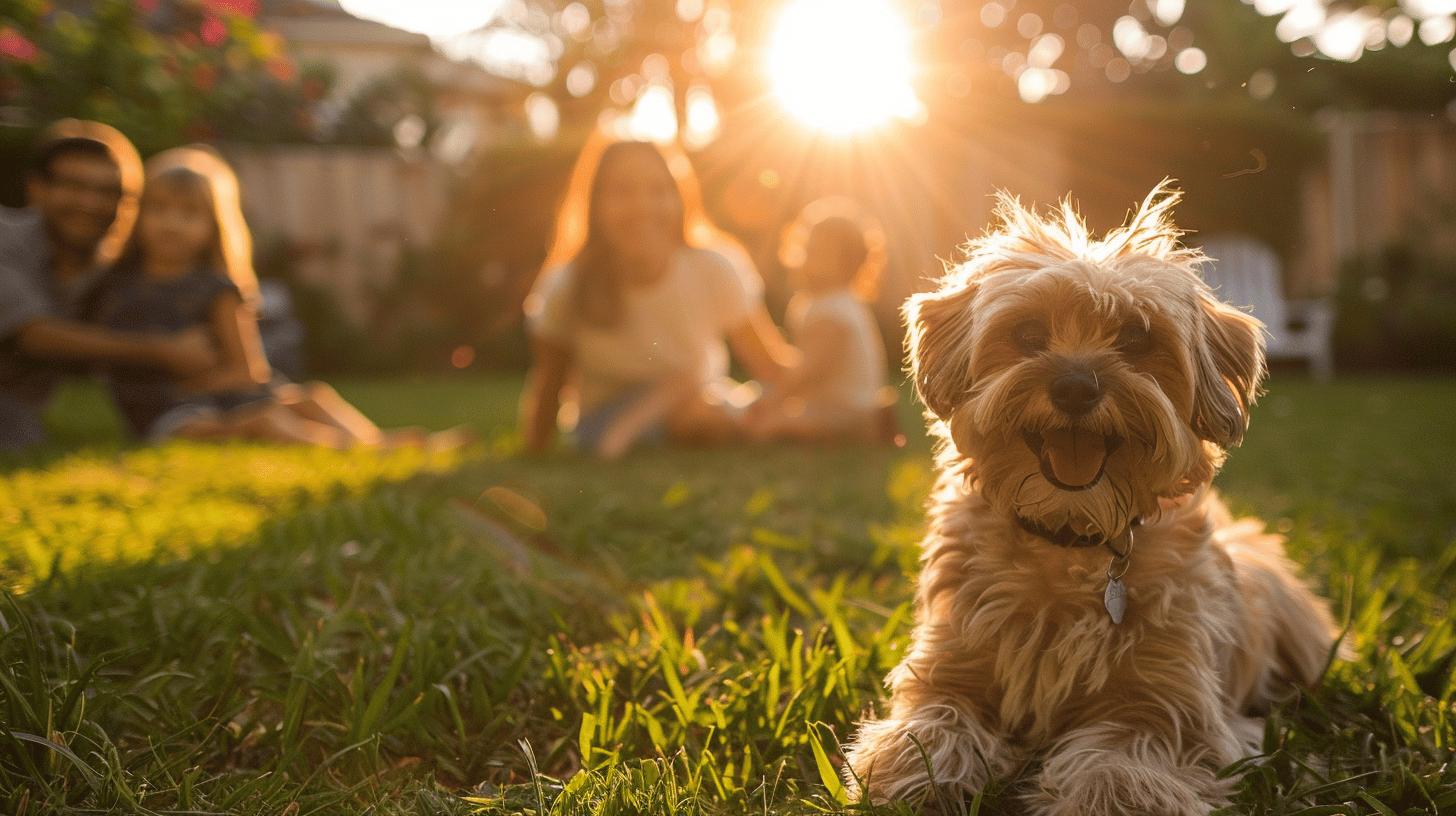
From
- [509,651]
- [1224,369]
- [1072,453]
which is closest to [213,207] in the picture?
[509,651]

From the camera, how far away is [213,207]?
21.5ft

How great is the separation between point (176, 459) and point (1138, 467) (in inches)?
187

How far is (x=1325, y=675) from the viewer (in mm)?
2262

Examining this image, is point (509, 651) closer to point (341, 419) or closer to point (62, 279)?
point (341, 419)

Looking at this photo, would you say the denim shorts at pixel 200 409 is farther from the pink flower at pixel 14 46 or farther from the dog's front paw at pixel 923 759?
the dog's front paw at pixel 923 759

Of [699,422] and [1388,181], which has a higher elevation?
[1388,181]

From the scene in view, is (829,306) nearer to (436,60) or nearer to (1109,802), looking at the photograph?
(1109,802)

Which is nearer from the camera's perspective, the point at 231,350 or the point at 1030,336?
the point at 1030,336

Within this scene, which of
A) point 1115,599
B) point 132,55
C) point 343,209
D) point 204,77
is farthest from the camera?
point 343,209

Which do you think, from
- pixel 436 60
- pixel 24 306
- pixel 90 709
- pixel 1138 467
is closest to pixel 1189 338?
pixel 1138 467

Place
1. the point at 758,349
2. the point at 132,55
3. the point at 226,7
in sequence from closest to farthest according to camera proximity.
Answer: the point at 226,7 < the point at 132,55 < the point at 758,349

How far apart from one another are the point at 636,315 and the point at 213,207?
286 centimetres

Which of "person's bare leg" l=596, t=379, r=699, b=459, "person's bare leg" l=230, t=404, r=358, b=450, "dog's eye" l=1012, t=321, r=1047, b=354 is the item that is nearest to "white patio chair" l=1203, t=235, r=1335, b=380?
"person's bare leg" l=596, t=379, r=699, b=459

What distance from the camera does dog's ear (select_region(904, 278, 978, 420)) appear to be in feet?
6.64
